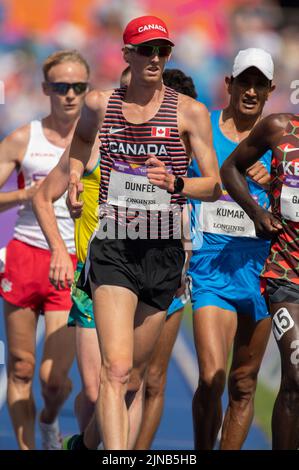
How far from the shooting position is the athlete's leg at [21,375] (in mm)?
7582

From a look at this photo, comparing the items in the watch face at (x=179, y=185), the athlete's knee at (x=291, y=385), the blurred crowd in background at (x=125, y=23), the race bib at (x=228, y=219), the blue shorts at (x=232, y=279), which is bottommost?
the athlete's knee at (x=291, y=385)

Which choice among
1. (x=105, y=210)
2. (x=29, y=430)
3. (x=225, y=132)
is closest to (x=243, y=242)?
(x=225, y=132)

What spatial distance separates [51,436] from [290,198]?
114 inches

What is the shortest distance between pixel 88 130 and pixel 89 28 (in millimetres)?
13240

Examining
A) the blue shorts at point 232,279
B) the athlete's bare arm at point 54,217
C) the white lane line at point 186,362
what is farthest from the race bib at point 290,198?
the white lane line at point 186,362

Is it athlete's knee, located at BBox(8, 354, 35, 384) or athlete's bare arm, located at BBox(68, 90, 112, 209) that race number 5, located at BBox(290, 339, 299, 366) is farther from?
athlete's knee, located at BBox(8, 354, 35, 384)

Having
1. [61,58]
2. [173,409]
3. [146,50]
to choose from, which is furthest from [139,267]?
[173,409]

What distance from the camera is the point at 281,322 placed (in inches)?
230

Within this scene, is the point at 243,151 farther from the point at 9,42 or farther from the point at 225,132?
the point at 9,42

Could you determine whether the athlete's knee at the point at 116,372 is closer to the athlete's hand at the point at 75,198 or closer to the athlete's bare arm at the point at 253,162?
the athlete's hand at the point at 75,198

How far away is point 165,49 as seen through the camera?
5.92m

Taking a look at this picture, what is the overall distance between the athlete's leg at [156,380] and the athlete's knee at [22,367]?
0.86 meters

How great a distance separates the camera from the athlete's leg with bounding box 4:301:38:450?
7582 mm

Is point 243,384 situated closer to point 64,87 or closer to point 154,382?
point 154,382
